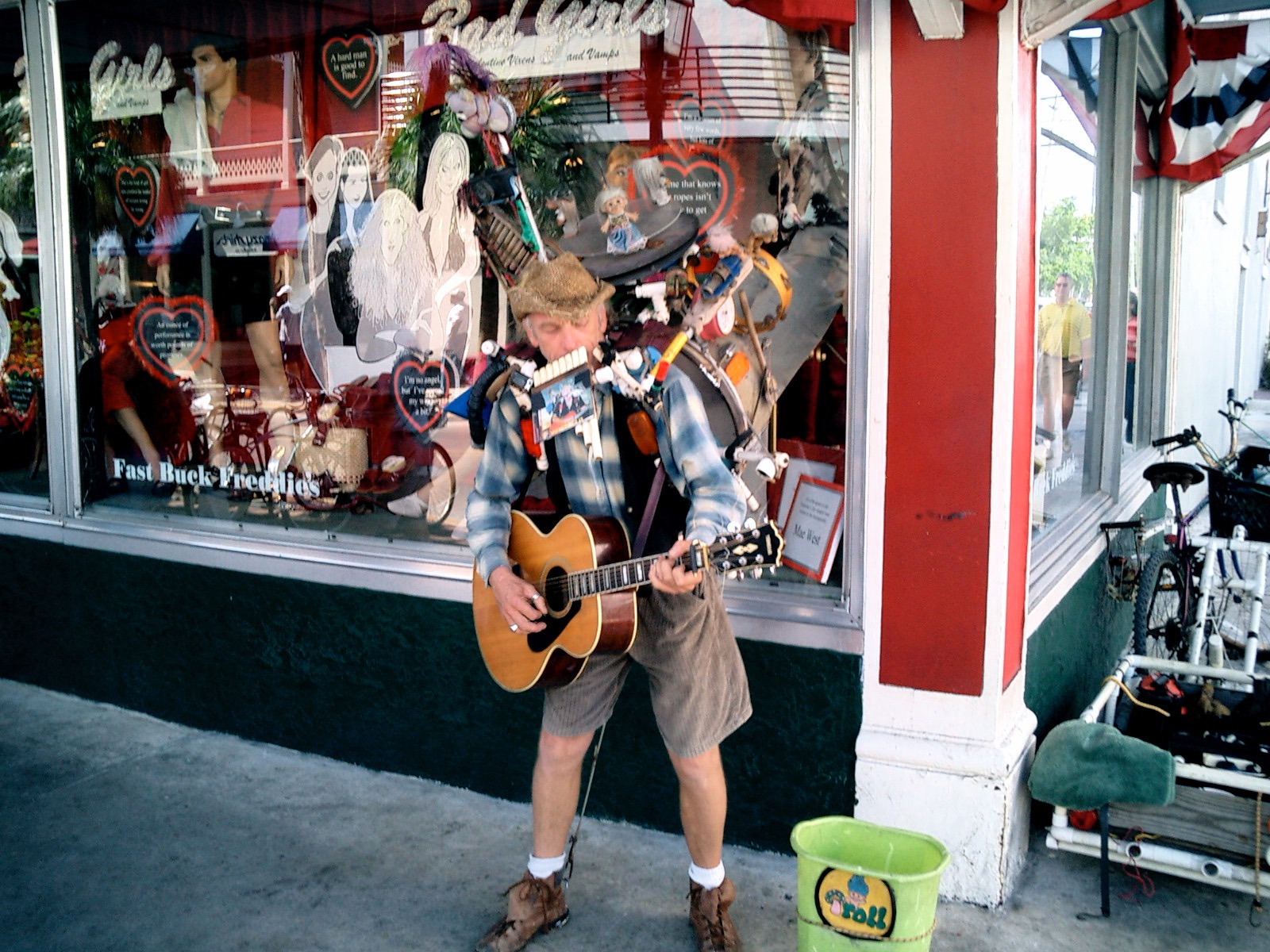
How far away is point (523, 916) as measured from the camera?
121 inches

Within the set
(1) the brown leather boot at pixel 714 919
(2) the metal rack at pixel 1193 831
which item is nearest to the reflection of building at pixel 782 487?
(2) the metal rack at pixel 1193 831

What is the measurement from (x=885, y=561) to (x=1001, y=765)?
0.67 m

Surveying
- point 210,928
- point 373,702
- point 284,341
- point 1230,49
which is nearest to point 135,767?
point 373,702

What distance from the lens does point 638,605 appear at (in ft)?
9.72

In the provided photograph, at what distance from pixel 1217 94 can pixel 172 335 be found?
516 centimetres

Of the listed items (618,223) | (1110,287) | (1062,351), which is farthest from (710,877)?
(1110,287)

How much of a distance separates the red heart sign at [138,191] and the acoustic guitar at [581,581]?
2846 mm

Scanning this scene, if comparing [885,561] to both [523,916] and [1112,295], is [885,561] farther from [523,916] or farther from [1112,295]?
[1112,295]

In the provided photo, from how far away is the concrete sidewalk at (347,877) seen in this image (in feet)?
10.2

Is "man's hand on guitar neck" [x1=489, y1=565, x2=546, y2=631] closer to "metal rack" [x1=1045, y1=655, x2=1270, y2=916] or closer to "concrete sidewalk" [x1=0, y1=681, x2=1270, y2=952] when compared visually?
"concrete sidewalk" [x1=0, y1=681, x2=1270, y2=952]

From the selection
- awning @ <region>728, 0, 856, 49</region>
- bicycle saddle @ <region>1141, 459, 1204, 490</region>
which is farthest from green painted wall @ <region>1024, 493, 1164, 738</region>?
awning @ <region>728, 0, 856, 49</region>

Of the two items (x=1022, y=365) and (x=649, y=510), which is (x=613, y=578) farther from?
(x=1022, y=365)

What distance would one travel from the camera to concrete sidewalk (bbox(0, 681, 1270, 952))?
3119 mm

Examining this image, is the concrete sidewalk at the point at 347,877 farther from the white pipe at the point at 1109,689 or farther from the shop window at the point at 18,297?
the shop window at the point at 18,297
